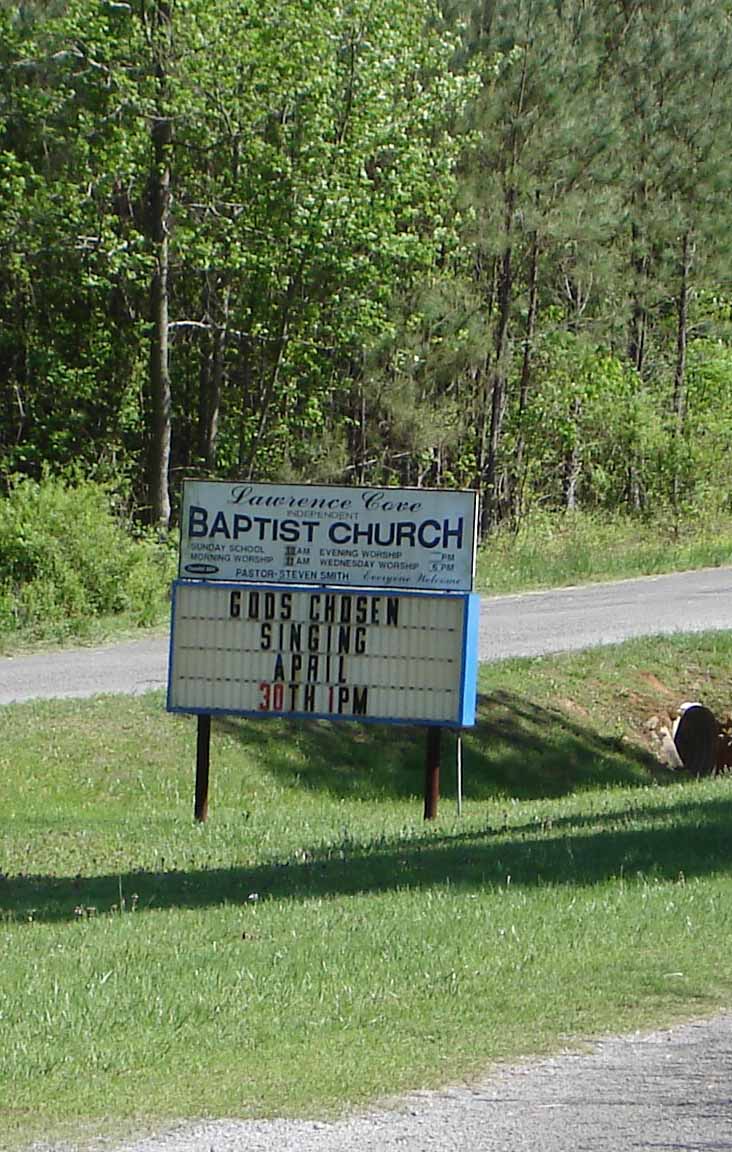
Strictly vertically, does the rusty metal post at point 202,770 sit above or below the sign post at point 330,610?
below

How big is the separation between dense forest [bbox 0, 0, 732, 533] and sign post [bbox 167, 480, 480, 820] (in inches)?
634

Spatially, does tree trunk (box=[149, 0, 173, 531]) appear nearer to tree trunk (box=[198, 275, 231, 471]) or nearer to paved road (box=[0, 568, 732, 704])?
tree trunk (box=[198, 275, 231, 471])

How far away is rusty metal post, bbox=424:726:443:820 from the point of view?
15.5m

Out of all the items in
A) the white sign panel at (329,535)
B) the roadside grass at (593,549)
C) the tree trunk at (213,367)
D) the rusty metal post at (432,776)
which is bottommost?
the rusty metal post at (432,776)

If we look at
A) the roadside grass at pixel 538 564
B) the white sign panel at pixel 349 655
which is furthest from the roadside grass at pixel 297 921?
the roadside grass at pixel 538 564

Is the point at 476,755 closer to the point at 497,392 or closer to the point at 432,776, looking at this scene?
the point at 432,776

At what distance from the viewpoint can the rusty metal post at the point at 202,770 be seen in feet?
49.2

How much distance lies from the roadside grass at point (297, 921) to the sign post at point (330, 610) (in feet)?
3.75

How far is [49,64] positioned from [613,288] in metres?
16.0

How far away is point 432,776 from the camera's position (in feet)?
50.9

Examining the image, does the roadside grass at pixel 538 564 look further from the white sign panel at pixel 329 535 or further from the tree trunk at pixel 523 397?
the white sign panel at pixel 329 535

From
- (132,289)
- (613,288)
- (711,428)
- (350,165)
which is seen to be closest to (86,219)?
(132,289)

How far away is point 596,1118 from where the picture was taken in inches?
→ 229

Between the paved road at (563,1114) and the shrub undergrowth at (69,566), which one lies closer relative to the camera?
the paved road at (563,1114)
